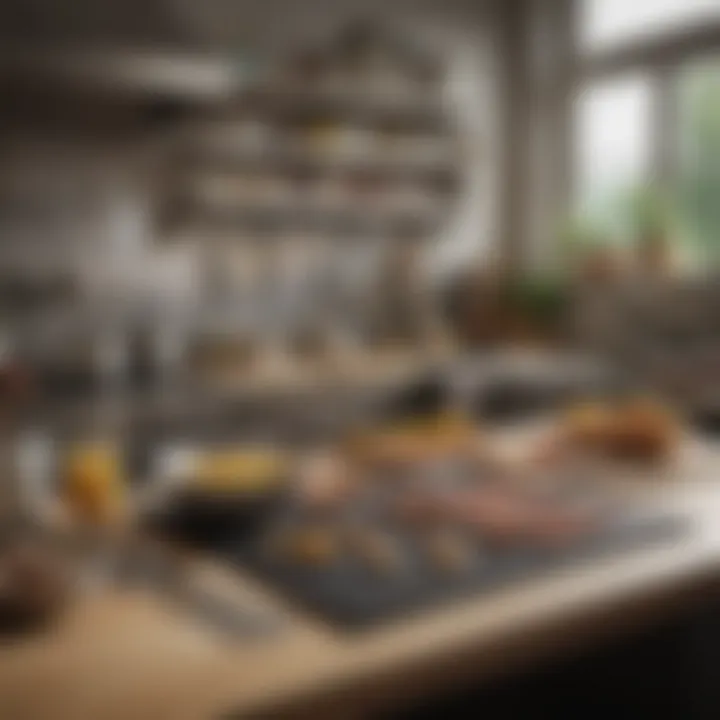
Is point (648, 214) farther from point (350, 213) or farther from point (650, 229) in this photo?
point (350, 213)

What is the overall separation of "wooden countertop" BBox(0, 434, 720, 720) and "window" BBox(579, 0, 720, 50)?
273 centimetres

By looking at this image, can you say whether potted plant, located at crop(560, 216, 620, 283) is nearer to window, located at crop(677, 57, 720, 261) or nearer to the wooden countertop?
window, located at crop(677, 57, 720, 261)

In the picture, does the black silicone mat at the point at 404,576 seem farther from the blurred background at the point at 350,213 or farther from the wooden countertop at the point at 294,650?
the blurred background at the point at 350,213

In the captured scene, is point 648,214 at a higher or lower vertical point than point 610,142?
lower

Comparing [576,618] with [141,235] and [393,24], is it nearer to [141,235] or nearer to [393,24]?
[141,235]

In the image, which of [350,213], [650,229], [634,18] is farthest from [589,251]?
[634,18]

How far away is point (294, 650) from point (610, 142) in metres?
3.22

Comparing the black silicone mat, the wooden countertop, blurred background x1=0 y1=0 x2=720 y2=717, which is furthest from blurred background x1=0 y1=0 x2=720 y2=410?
the wooden countertop

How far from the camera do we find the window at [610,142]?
3.60 metres

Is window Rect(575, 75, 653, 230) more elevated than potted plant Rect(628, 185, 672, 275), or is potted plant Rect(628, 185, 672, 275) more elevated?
window Rect(575, 75, 653, 230)

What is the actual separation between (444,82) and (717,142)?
0.98m

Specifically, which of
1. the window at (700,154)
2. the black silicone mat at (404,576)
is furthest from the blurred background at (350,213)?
the black silicone mat at (404,576)

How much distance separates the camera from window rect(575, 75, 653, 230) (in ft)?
11.8

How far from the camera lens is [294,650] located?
88 centimetres
